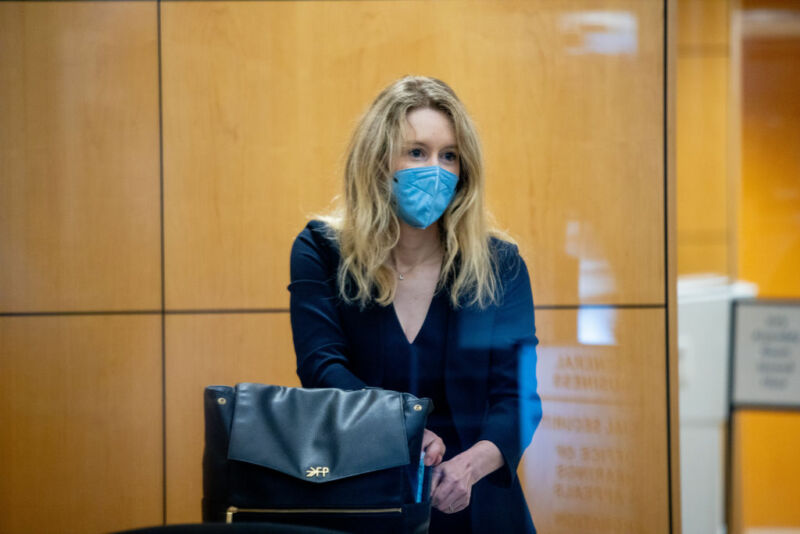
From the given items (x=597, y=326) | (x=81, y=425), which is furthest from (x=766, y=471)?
(x=81, y=425)

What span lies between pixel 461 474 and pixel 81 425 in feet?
3.58

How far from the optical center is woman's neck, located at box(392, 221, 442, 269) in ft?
5.81

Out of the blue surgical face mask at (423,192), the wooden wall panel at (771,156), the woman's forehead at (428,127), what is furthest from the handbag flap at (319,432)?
the wooden wall panel at (771,156)

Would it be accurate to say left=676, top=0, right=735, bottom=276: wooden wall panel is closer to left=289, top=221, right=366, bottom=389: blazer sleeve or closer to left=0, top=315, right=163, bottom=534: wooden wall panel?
left=289, top=221, right=366, bottom=389: blazer sleeve

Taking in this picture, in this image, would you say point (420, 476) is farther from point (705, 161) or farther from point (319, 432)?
point (705, 161)

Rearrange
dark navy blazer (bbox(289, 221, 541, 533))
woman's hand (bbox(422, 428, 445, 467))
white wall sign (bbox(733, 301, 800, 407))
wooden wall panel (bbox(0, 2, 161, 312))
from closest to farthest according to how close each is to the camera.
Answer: woman's hand (bbox(422, 428, 445, 467))
dark navy blazer (bbox(289, 221, 541, 533))
wooden wall panel (bbox(0, 2, 161, 312))
white wall sign (bbox(733, 301, 800, 407))

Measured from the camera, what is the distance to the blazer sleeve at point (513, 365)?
5.63 feet

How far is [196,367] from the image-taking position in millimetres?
1999

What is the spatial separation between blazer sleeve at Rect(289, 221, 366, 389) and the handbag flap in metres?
0.12

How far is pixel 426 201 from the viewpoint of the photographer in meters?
1.69

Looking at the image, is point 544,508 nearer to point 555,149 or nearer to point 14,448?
point 555,149

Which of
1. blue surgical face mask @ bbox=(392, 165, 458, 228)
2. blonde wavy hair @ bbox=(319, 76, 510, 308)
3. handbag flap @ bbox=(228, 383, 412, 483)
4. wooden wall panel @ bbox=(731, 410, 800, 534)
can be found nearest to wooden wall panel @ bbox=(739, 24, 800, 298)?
wooden wall panel @ bbox=(731, 410, 800, 534)

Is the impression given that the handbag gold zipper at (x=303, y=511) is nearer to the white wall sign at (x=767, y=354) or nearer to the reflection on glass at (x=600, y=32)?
the reflection on glass at (x=600, y=32)

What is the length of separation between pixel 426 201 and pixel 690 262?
113 cm
